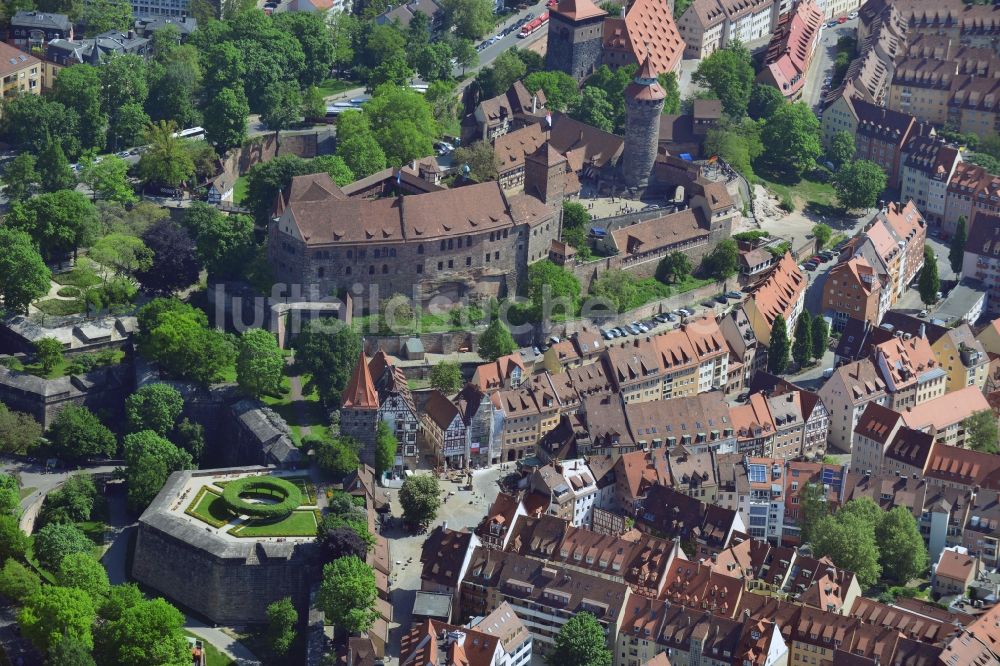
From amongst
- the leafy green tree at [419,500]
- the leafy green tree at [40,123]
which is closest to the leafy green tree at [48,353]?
the leafy green tree at [40,123]

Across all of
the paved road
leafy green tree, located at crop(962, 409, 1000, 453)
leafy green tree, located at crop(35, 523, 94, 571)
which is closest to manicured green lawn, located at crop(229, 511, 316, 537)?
the paved road

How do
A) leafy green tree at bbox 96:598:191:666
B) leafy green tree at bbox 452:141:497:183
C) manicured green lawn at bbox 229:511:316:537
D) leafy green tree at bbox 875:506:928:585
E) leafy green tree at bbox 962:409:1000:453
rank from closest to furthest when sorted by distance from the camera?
leafy green tree at bbox 96:598:191:666
manicured green lawn at bbox 229:511:316:537
leafy green tree at bbox 875:506:928:585
leafy green tree at bbox 962:409:1000:453
leafy green tree at bbox 452:141:497:183

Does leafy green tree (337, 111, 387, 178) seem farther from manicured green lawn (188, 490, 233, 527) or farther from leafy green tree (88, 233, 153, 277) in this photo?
manicured green lawn (188, 490, 233, 527)

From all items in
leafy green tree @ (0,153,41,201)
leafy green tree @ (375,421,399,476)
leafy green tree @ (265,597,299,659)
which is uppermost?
leafy green tree @ (0,153,41,201)

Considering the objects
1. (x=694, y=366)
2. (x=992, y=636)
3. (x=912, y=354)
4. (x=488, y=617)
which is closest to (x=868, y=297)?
(x=912, y=354)

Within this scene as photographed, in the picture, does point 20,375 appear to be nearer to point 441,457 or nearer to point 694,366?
point 441,457
